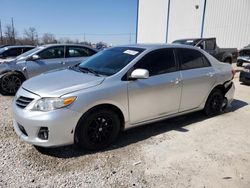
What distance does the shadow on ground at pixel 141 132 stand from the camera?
344 centimetres

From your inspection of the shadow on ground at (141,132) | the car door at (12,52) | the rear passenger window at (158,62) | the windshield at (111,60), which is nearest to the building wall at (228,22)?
the shadow on ground at (141,132)

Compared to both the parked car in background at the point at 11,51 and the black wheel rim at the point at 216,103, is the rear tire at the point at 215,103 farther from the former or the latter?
the parked car in background at the point at 11,51

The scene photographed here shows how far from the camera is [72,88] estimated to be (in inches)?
128

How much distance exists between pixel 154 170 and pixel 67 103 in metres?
1.44

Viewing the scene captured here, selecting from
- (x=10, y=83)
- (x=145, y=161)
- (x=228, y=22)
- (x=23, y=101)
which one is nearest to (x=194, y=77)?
(x=145, y=161)

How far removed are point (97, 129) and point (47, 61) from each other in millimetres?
4648

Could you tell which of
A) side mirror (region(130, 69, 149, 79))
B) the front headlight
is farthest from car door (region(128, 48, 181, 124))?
the front headlight

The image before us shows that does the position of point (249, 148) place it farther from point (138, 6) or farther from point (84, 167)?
point (138, 6)

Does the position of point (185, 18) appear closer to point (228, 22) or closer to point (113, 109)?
point (228, 22)

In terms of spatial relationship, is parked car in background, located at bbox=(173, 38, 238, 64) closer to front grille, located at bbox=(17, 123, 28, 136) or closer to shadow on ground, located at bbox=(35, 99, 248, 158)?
shadow on ground, located at bbox=(35, 99, 248, 158)

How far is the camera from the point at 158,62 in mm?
4078

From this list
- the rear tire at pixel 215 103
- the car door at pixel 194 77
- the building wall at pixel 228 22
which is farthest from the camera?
the building wall at pixel 228 22

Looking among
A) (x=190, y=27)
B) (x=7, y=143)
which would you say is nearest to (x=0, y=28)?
(x=190, y=27)

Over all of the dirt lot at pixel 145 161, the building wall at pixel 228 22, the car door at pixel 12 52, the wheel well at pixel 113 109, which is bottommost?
the dirt lot at pixel 145 161
